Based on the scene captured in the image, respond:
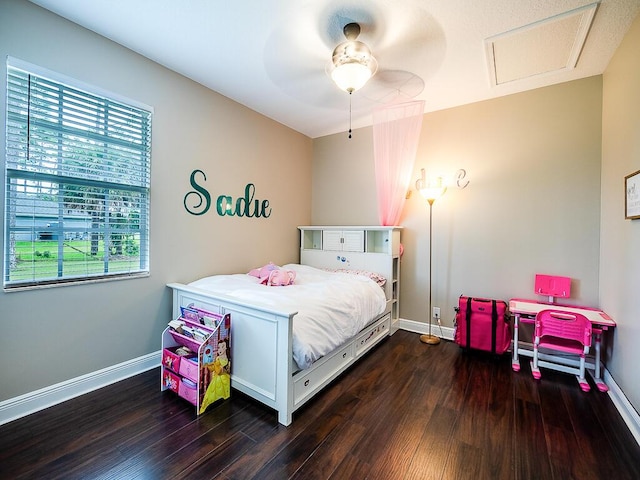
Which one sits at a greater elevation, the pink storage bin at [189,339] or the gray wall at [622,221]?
the gray wall at [622,221]

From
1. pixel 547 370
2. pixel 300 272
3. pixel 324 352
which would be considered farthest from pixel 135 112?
pixel 547 370

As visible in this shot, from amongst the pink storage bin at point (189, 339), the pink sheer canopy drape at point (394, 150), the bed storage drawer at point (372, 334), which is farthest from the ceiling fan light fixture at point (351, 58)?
the bed storage drawer at point (372, 334)

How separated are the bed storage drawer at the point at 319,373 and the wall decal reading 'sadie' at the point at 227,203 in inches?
71.1

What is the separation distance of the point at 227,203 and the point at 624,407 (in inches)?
140

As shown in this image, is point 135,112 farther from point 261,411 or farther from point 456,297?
point 456,297

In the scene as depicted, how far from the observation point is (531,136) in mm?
2740

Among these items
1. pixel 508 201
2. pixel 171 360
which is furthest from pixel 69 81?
pixel 508 201

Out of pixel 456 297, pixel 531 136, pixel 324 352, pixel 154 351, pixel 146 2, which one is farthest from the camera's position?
pixel 456 297

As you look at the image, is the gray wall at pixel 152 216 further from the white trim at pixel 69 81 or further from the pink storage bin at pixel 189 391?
the pink storage bin at pixel 189 391

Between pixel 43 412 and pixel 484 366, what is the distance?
3.43 metres

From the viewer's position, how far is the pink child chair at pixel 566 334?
2143 millimetres

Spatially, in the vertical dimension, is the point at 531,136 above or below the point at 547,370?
above

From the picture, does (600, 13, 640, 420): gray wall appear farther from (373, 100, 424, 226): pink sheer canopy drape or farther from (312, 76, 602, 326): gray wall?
(373, 100, 424, 226): pink sheer canopy drape

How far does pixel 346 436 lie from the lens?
1646mm
